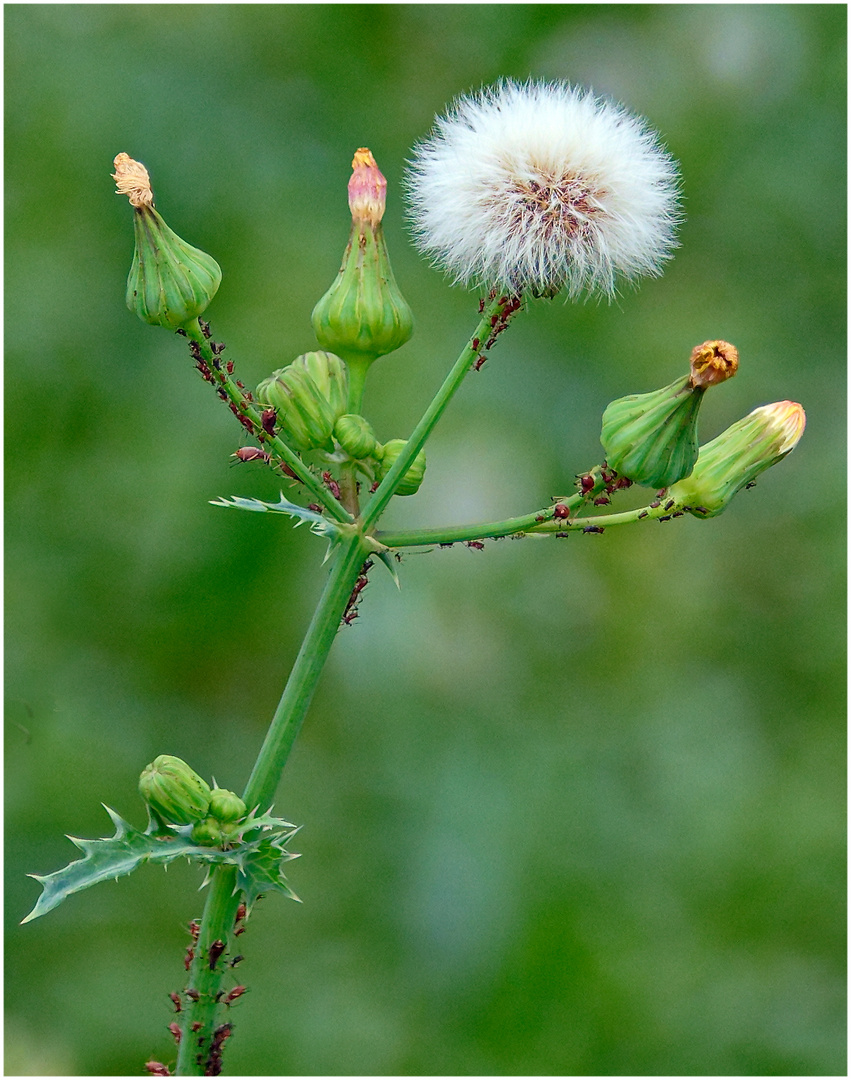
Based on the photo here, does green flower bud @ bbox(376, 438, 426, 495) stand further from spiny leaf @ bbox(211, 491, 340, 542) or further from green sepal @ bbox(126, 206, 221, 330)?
green sepal @ bbox(126, 206, 221, 330)

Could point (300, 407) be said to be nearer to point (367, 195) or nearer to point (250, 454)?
point (250, 454)

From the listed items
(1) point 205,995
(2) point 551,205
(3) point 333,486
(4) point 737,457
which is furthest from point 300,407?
(1) point 205,995

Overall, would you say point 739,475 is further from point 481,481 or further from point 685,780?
point 685,780

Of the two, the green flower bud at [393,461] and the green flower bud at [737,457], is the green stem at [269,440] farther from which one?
the green flower bud at [737,457]

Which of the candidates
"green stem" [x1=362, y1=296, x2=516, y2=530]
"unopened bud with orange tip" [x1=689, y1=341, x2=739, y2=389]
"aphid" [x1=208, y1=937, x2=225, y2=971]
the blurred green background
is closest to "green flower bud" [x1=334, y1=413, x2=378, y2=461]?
"green stem" [x1=362, y1=296, x2=516, y2=530]

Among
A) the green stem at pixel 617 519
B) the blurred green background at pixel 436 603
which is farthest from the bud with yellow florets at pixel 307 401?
the blurred green background at pixel 436 603

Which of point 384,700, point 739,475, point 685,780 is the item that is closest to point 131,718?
point 384,700
